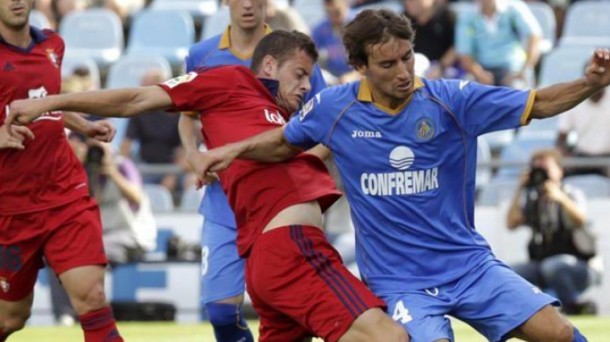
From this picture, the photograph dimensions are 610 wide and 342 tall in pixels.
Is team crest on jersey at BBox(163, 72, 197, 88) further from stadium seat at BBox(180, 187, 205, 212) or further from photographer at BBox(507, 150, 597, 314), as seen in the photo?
stadium seat at BBox(180, 187, 205, 212)

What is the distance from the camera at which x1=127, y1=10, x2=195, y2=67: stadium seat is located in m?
17.7

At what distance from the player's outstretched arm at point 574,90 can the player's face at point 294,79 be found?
1187mm

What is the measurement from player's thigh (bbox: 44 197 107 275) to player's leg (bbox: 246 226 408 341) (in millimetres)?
1505

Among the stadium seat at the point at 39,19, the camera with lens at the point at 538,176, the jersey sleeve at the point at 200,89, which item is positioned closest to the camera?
the jersey sleeve at the point at 200,89

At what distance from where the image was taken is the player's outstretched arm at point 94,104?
6.86m

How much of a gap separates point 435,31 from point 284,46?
880cm

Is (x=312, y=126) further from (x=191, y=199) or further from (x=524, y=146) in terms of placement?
(x=524, y=146)

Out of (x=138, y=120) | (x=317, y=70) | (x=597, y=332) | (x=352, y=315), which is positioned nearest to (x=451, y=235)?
(x=352, y=315)

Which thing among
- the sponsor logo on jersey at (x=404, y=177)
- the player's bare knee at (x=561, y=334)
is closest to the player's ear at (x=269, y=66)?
the sponsor logo on jersey at (x=404, y=177)

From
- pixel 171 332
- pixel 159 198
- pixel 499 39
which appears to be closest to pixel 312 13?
pixel 499 39

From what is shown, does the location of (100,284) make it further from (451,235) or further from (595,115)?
(595,115)

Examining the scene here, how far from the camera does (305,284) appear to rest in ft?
22.1

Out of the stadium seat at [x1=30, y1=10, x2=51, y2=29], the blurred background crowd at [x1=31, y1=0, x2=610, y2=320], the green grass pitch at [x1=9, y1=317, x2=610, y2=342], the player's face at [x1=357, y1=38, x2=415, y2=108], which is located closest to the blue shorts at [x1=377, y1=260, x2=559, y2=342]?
the player's face at [x1=357, y1=38, x2=415, y2=108]

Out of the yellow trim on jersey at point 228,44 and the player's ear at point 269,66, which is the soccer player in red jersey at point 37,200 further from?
the player's ear at point 269,66
